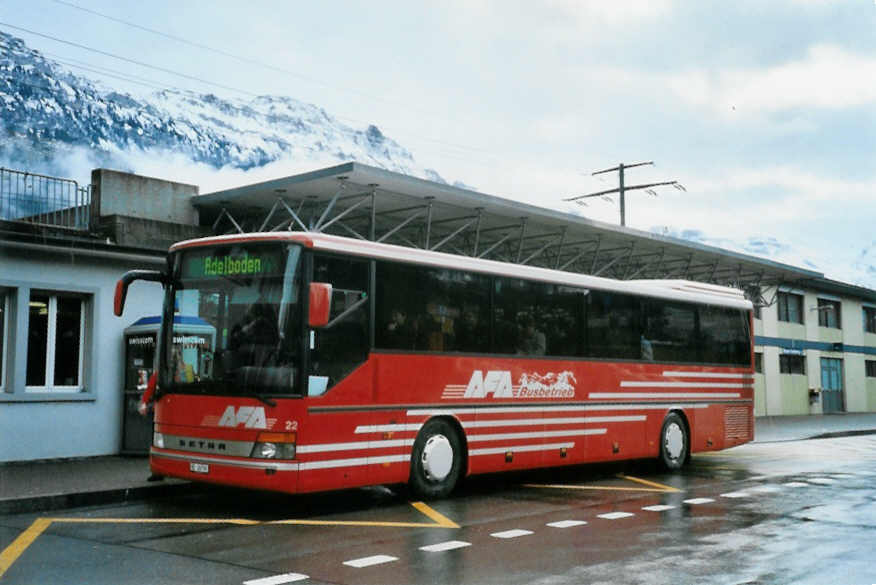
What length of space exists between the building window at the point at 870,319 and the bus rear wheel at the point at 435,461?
145 feet

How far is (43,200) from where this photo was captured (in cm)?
1717

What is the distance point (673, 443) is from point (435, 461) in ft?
20.8

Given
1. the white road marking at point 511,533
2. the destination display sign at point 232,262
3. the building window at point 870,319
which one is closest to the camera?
the white road marking at point 511,533

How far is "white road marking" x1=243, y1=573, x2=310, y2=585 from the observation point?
6.96 m

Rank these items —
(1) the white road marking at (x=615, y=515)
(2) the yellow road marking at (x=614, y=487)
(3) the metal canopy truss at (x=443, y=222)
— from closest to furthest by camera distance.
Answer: (1) the white road marking at (x=615, y=515) < (2) the yellow road marking at (x=614, y=487) < (3) the metal canopy truss at (x=443, y=222)

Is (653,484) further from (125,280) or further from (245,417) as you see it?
(125,280)

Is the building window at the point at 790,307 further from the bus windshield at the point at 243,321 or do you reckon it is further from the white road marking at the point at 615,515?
the bus windshield at the point at 243,321

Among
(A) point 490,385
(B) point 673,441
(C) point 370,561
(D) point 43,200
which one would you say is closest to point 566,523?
(C) point 370,561

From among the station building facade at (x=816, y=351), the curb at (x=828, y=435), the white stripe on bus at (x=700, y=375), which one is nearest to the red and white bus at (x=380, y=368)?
the white stripe on bus at (x=700, y=375)

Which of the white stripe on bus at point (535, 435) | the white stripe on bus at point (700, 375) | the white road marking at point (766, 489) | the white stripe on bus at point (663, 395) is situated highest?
the white stripe on bus at point (700, 375)

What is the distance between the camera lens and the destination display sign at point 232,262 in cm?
1077

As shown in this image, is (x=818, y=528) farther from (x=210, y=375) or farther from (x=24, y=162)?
(x=24, y=162)

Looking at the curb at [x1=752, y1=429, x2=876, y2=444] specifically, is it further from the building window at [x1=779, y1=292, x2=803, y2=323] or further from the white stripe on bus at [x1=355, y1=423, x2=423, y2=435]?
the white stripe on bus at [x1=355, y1=423, x2=423, y2=435]

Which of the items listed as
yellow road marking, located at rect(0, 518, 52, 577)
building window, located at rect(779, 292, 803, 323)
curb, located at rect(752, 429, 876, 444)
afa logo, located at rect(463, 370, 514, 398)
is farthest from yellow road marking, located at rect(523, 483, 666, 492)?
building window, located at rect(779, 292, 803, 323)
